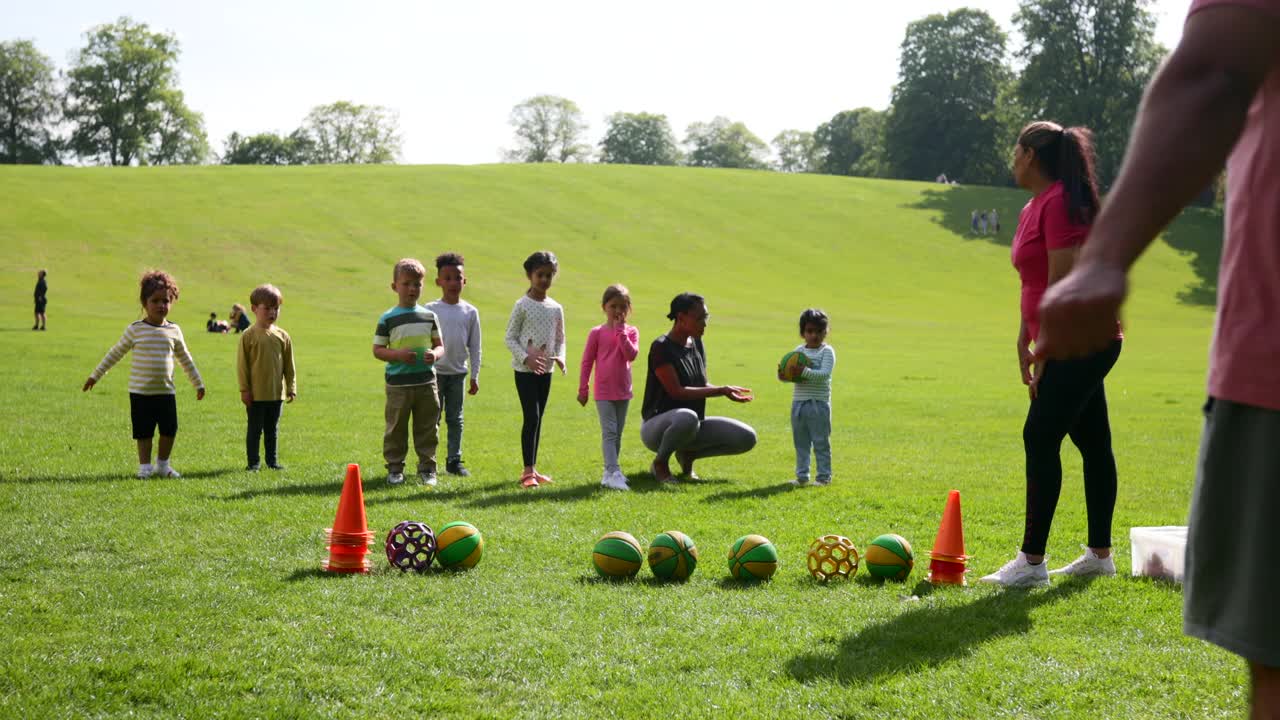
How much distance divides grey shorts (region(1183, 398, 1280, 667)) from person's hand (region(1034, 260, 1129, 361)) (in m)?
0.34

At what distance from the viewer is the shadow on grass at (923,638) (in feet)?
15.5

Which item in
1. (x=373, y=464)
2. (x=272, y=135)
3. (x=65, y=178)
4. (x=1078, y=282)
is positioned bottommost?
(x=373, y=464)

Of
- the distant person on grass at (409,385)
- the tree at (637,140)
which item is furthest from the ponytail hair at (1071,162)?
the tree at (637,140)

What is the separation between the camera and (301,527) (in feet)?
26.4

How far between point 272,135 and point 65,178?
57016 mm

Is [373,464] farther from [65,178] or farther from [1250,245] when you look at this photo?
[65,178]

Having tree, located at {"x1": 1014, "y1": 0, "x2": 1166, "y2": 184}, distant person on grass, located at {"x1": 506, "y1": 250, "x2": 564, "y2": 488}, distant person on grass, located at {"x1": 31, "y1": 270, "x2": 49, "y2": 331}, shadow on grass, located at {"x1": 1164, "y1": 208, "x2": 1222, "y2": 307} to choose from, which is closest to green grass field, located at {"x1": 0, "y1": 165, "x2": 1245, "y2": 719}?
distant person on grass, located at {"x1": 506, "y1": 250, "x2": 564, "y2": 488}

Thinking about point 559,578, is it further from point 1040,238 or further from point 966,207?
point 966,207

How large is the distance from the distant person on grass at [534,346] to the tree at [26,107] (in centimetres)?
10095

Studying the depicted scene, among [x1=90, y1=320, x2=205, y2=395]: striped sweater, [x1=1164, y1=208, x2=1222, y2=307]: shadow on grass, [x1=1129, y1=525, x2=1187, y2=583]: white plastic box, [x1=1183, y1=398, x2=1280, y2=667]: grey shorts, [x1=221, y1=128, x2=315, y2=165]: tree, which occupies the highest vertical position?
[x1=221, y1=128, x2=315, y2=165]: tree

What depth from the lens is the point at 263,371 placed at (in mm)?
11484

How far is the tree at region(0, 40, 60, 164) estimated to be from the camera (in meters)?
96.2

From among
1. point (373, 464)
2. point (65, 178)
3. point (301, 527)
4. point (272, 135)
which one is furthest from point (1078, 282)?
point (272, 135)

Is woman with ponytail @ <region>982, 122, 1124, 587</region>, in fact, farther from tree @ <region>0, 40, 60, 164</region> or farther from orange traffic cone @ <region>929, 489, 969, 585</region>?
tree @ <region>0, 40, 60, 164</region>
